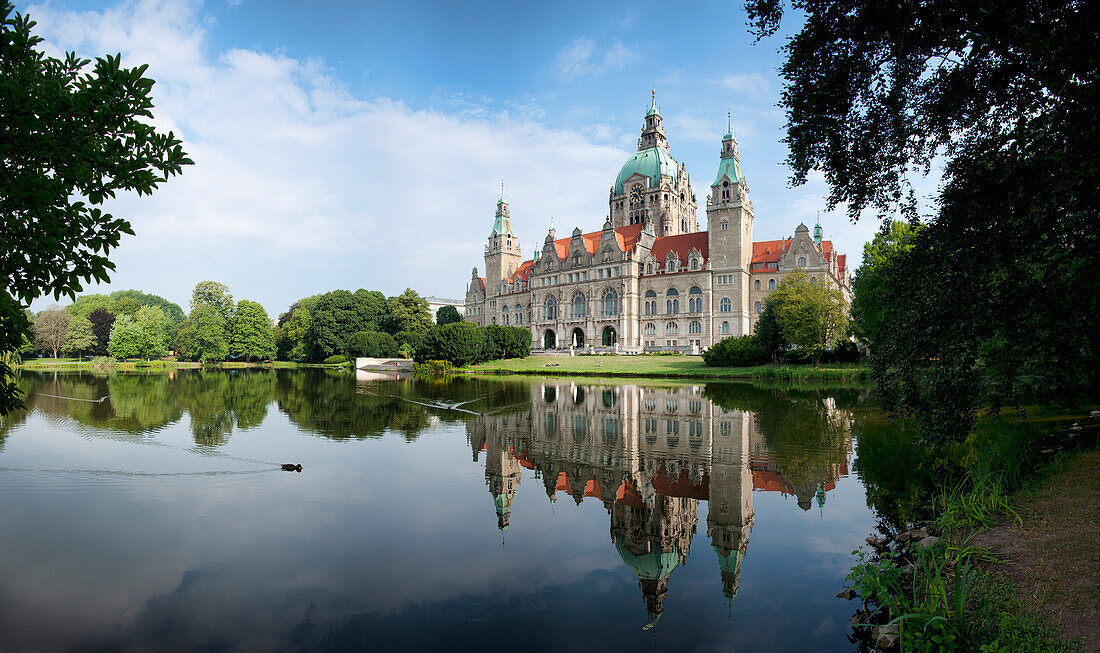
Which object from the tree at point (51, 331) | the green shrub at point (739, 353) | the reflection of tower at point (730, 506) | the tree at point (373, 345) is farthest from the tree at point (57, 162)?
the tree at point (51, 331)

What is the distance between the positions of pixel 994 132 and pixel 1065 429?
9.37 metres

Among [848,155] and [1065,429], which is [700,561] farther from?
[1065,429]

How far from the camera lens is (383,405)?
2328cm

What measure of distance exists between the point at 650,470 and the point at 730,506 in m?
2.34

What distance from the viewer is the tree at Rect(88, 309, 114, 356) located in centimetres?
7469

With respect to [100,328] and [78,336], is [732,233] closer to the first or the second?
[78,336]

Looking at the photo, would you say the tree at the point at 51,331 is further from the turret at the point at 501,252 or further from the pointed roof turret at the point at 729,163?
the pointed roof turret at the point at 729,163

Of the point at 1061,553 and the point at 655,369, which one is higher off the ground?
the point at 655,369

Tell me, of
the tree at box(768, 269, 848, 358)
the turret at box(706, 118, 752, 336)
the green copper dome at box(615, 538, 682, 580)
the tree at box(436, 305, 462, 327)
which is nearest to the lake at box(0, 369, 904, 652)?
the green copper dome at box(615, 538, 682, 580)

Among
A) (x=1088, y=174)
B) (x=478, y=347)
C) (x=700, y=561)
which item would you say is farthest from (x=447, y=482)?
(x=478, y=347)

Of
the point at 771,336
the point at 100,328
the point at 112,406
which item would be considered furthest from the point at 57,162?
the point at 100,328

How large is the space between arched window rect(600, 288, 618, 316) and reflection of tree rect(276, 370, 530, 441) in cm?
3456

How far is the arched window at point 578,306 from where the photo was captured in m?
69.3

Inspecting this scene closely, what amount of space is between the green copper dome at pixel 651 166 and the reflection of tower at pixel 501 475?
67420 mm
